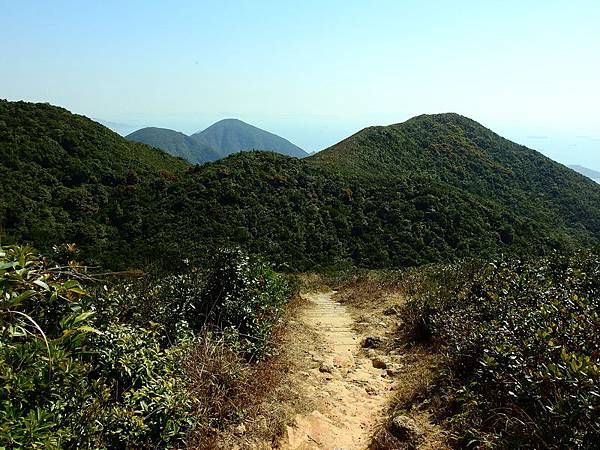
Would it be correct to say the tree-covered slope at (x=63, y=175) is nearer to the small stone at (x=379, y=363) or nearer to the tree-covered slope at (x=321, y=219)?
the tree-covered slope at (x=321, y=219)

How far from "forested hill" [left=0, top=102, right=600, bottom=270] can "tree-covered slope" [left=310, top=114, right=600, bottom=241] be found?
1.73ft

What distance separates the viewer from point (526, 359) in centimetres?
327

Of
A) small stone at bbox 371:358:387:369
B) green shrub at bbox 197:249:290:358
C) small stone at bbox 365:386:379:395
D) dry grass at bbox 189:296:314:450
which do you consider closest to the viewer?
dry grass at bbox 189:296:314:450

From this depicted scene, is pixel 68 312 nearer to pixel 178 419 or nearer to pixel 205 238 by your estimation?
pixel 178 419

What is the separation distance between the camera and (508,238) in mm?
28875

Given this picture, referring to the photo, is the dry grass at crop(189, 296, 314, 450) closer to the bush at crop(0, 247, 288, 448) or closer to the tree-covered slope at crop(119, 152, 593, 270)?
the bush at crop(0, 247, 288, 448)

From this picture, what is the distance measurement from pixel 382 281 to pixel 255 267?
22.4 ft

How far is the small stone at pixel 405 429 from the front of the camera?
3.55 m

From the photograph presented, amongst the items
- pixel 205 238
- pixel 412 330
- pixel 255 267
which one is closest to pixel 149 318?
pixel 255 267

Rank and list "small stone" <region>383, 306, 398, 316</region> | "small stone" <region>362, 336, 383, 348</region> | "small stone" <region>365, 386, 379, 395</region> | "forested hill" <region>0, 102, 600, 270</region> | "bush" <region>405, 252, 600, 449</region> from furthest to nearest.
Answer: "forested hill" <region>0, 102, 600, 270</region>
"small stone" <region>383, 306, 398, 316</region>
"small stone" <region>362, 336, 383, 348</region>
"small stone" <region>365, 386, 379, 395</region>
"bush" <region>405, 252, 600, 449</region>

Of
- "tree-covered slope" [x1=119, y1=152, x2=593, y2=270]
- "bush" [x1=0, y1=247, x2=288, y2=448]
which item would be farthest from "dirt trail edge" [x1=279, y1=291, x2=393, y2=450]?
"tree-covered slope" [x1=119, y1=152, x2=593, y2=270]

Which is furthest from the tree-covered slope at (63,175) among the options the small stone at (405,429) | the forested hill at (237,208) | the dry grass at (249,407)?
the small stone at (405,429)

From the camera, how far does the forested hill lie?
880 inches

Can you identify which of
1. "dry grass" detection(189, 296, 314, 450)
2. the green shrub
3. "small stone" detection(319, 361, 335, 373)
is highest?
the green shrub
